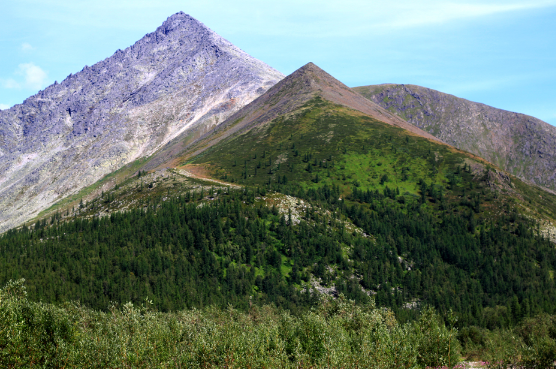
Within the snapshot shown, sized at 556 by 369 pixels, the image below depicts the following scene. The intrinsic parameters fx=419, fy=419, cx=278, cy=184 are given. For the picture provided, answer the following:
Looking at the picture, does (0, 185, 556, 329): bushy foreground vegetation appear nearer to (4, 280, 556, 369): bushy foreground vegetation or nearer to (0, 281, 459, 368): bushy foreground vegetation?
(4, 280, 556, 369): bushy foreground vegetation

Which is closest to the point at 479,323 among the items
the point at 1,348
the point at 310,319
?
the point at 310,319

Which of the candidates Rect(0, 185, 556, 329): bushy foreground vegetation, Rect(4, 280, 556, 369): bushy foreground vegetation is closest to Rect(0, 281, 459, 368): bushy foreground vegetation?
Rect(4, 280, 556, 369): bushy foreground vegetation

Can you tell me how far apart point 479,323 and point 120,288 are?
13053 centimetres

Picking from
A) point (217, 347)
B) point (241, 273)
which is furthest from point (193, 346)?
point (241, 273)

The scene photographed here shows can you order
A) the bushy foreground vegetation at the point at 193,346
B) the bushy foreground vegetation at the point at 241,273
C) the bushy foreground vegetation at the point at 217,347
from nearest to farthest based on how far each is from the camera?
the bushy foreground vegetation at the point at 193,346, the bushy foreground vegetation at the point at 217,347, the bushy foreground vegetation at the point at 241,273

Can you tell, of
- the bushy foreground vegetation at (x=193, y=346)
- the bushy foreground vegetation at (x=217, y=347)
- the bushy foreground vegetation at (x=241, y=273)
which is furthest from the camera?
the bushy foreground vegetation at (x=241, y=273)

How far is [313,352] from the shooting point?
2537 inches

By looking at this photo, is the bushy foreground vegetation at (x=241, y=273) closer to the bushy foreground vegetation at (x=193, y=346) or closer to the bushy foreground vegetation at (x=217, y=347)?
the bushy foreground vegetation at (x=217, y=347)

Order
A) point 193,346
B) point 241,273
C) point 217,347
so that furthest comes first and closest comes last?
point 241,273 < point 193,346 < point 217,347

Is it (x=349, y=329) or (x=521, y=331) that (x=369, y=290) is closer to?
(x=521, y=331)

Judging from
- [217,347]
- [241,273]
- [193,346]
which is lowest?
[241,273]

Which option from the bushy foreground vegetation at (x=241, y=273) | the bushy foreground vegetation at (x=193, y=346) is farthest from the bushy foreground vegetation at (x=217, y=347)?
the bushy foreground vegetation at (x=241, y=273)

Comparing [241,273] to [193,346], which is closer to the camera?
[193,346]

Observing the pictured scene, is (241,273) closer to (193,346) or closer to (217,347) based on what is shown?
(193,346)
